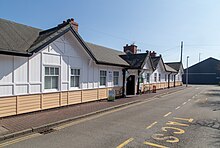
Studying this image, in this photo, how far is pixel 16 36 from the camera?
988cm

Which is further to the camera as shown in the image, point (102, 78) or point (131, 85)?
point (131, 85)

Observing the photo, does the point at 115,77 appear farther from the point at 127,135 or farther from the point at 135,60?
the point at 127,135

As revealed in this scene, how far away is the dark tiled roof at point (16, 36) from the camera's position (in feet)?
28.2

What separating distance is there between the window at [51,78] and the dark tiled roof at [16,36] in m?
1.86

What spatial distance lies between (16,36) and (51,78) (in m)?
3.08

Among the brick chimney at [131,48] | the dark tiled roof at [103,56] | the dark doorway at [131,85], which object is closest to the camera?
the dark tiled roof at [103,56]

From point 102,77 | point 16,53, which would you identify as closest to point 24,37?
point 16,53

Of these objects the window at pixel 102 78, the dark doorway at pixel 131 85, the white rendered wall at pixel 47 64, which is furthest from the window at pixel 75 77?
the dark doorway at pixel 131 85

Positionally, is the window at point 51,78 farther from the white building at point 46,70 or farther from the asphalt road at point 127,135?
the asphalt road at point 127,135

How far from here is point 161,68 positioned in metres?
30.4

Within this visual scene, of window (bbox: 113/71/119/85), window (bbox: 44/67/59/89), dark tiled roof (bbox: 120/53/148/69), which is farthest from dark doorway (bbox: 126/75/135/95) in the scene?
window (bbox: 44/67/59/89)

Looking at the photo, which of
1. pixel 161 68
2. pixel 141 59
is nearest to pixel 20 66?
pixel 141 59

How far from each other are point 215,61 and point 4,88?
6272cm

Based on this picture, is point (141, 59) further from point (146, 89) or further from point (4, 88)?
point (4, 88)
